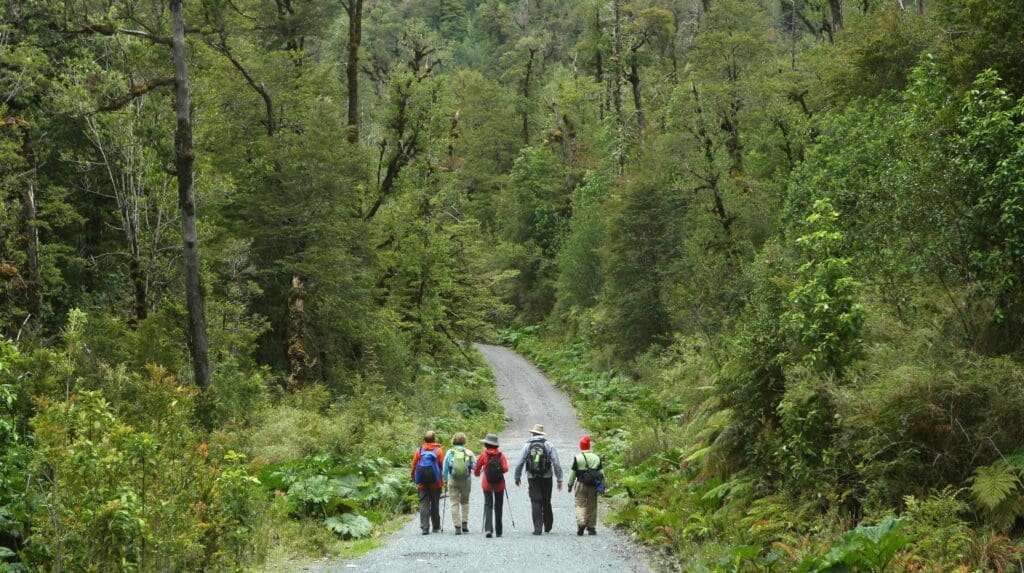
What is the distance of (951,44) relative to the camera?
1314 cm

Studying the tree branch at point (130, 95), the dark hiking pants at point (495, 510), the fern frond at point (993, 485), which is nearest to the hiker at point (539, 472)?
the dark hiking pants at point (495, 510)

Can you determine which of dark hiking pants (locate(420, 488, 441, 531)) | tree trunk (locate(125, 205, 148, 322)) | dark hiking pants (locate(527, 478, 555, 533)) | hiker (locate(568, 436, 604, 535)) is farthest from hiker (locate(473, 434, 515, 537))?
tree trunk (locate(125, 205, 148, 322))

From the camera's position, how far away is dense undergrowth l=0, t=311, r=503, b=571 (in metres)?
6.91

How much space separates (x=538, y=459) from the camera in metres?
12.8

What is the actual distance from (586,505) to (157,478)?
6.79m

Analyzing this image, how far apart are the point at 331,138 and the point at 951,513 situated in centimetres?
2044

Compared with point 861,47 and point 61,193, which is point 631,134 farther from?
point 61,193

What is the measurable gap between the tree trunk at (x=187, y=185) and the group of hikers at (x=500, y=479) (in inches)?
181

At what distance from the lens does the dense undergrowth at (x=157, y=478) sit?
272 inches

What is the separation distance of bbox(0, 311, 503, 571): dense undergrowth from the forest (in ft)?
0.17

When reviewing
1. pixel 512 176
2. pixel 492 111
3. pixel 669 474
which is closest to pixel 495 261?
pixel 512 176

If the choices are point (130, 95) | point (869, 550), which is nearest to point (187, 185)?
point (130, 95)

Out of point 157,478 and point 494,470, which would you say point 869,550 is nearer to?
point 494,470

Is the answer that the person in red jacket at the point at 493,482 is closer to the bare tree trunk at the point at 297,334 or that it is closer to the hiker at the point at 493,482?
the hiker at the point at 493,482
